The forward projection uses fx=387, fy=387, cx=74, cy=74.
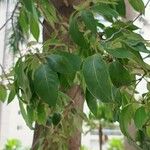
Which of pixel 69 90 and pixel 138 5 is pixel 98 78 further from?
pixel 69 90

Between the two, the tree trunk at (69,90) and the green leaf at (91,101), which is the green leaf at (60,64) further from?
the tree trunk at (69,90)

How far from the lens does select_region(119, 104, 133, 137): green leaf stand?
19.6 inches

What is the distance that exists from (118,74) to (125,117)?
0.08 m

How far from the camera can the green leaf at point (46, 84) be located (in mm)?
438

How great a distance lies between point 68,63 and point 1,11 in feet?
12.3

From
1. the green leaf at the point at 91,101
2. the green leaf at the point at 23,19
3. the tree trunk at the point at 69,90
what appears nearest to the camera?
the green leaf at the point at 91,101

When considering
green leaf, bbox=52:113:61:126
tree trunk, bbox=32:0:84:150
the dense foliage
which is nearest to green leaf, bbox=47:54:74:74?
A: the dense foliage

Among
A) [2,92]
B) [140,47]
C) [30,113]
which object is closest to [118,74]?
[140,47]

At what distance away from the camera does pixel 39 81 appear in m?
0.45

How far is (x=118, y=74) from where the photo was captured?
46 centimetres

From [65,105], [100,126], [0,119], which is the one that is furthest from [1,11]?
[65,105]

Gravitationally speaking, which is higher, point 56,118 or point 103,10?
point 103,10

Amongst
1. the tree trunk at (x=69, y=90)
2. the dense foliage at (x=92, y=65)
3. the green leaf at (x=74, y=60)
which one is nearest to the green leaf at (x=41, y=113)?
the dense foliage at (x=92, y=65)

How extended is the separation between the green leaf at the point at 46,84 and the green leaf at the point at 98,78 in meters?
0.05
